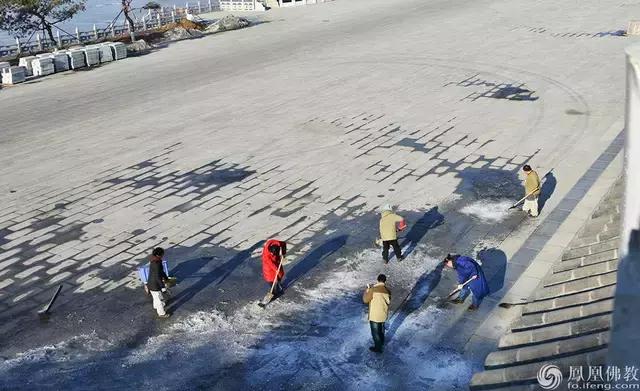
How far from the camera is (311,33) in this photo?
44.2 meters

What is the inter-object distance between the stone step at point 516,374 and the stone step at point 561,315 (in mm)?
1131

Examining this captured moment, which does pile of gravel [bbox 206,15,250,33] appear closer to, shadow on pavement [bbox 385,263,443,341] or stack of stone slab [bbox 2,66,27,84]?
stack of stone slab [bbox 2,66,27,84]

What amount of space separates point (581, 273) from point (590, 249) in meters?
1.15

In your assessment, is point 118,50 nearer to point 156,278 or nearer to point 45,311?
point 45,311

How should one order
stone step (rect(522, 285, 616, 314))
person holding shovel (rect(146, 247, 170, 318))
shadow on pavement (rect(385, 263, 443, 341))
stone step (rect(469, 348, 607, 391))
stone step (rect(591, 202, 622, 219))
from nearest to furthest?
stone step (rect(469, 348, 607, 391)) → stone step (rect(522, 285, 616, 314)) → shadow on pavement (rect(385, 263, 443, 341)) → person holding shovel (rect(146, 247, 170, 318)) → stone step (rect(591, 202, 622, 219))

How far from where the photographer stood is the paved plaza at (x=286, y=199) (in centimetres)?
1139

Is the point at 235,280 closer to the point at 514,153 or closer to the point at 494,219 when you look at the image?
the point at 494,219

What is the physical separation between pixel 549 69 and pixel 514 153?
12.1 metres

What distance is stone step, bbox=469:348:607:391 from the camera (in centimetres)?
938

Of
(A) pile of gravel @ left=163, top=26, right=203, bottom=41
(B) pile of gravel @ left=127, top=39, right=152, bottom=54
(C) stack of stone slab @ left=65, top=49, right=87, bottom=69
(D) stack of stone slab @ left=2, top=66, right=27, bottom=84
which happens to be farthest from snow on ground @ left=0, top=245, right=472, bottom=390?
(A) pile of gravel @ left=163, top=26, right=203, bottom=41

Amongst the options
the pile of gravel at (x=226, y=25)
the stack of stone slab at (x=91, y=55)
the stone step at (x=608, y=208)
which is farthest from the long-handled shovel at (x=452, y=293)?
the pile of gravel at (x=226, y=25)

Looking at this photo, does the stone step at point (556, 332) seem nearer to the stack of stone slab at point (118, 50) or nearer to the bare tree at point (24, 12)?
the stack of stone slab at point (118, 50)

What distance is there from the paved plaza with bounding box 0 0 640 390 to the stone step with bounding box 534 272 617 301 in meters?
0.66

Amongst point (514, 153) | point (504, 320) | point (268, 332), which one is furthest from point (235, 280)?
point (514, 153)
